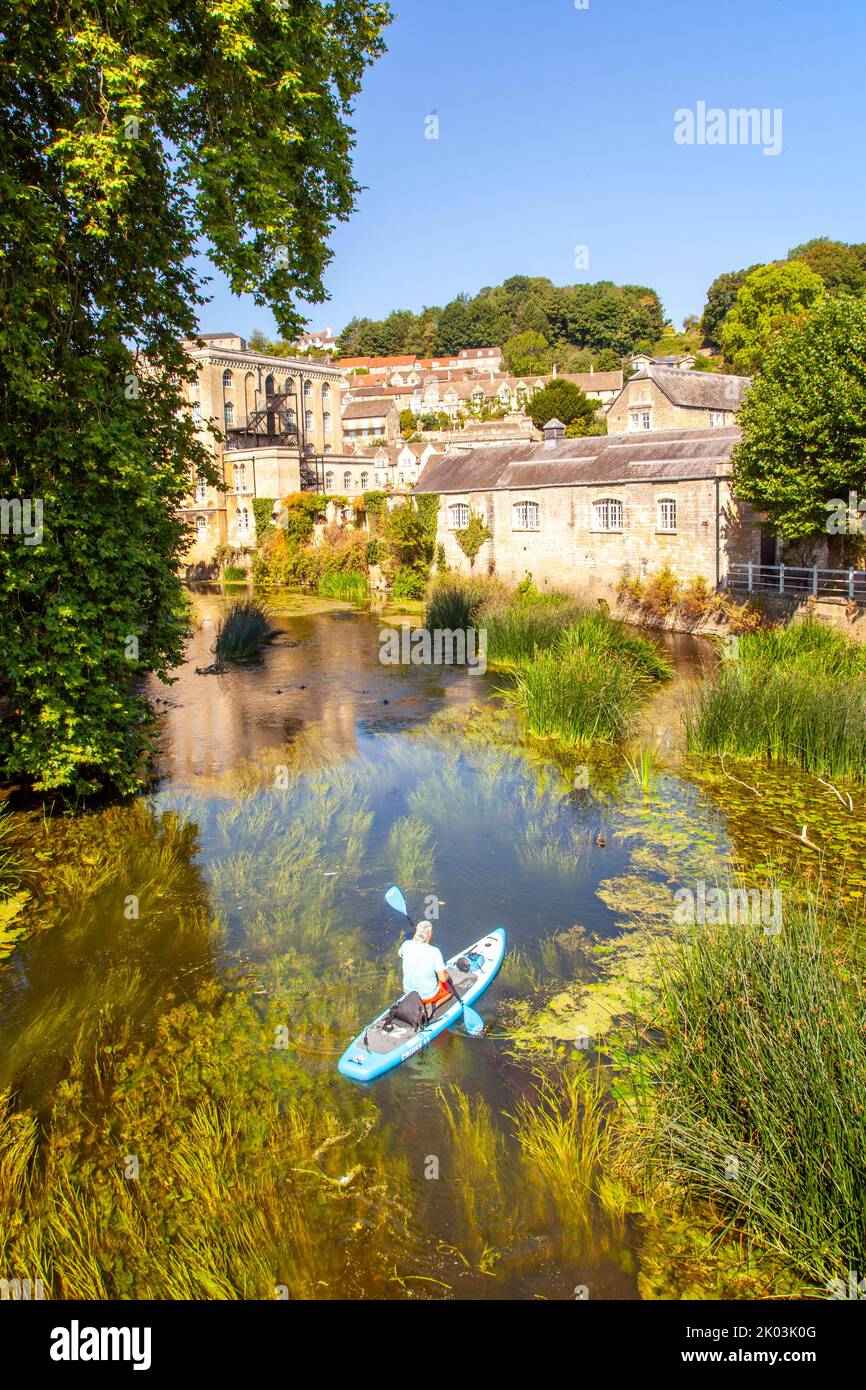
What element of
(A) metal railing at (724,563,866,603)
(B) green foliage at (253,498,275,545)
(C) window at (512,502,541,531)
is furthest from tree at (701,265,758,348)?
(A) metal railing at (724,563,866,603)

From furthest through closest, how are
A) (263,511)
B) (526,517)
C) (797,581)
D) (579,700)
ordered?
1. (263,511)
2. (526,517)
3. (797,581)
4. (579,700)

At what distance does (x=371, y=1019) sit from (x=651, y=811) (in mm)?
5876

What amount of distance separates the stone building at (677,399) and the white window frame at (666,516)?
16.2 metres

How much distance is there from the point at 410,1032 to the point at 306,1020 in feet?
3.42

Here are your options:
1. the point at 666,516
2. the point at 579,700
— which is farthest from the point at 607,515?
the point at 579,700

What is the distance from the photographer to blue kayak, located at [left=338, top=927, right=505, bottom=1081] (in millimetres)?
7078

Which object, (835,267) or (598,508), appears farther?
(835,267)

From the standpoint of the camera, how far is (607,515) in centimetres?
2909

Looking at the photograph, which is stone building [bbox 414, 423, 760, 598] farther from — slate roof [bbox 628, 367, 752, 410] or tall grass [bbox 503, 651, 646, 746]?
slate roof [bbox 628, 367, 752, 410]

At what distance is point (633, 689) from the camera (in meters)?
17.1

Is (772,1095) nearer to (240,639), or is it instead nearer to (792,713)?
(792,713)
